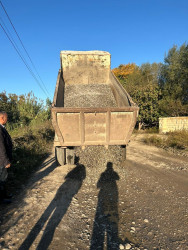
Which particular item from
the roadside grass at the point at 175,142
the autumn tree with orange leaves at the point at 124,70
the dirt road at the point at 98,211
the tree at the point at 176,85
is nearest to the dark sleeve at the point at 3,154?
the dirt road at the point at 98,211

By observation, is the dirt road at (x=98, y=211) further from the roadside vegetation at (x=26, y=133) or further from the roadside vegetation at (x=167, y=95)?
the roadside vegetation at (x=167, y=95)

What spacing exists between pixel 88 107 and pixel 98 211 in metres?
2.11

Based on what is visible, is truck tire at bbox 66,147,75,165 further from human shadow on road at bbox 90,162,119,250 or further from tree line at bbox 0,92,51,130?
tree line at bbox 0,92,51,130

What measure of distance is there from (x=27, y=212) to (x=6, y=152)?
120cm

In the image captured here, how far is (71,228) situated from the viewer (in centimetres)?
246

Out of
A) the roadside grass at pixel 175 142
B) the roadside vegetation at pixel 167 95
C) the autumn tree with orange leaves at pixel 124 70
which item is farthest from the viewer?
the autumn tree with orange leaves at pixel 124 70

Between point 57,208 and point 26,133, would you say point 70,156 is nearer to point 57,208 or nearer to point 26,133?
point 57,208

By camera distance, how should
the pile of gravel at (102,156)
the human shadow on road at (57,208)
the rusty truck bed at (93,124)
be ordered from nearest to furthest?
the human shadow on road at (57,208)
the rusty truck bed at (93,124)
the pile of gravel at (102,156)

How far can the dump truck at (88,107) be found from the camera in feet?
11.3

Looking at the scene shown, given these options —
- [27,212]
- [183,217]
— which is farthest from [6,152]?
[183,217]

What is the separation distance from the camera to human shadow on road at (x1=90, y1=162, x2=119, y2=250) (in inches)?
87.0

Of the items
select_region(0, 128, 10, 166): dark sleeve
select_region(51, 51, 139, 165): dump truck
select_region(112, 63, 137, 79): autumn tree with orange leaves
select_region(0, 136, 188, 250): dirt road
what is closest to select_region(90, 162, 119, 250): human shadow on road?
select_region(0, 136, 188, 250): dirt road

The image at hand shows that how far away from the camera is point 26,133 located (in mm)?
7863

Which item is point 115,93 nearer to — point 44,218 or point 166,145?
point 44,218
